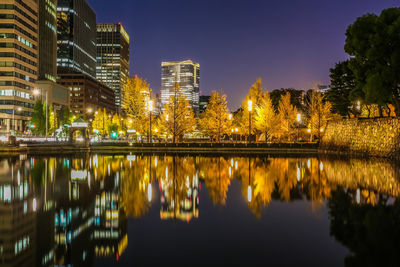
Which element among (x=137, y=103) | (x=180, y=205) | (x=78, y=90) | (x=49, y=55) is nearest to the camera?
(x=180, y=205)

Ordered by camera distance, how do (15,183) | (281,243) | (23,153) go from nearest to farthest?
(281,243)
(15,183)
(23,153)

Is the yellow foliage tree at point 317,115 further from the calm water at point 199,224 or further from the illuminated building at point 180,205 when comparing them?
the illuminated building at point 180,205

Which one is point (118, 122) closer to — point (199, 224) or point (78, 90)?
point (78, 90)

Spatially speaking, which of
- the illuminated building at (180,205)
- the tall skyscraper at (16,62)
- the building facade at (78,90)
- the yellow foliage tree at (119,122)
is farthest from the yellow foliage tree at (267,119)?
the building facade at (78,90)

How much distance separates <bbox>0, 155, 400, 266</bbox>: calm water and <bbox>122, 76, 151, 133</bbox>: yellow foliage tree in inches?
1470

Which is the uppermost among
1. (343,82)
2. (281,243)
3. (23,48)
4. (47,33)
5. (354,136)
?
(47,33)

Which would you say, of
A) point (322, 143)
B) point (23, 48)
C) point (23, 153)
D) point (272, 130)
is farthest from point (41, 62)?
point (322, 143)

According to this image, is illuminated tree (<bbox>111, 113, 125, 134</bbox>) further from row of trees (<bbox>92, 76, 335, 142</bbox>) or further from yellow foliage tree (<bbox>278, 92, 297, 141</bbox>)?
yellow foliage tree (<bbox>278, 92, 297, 141</bbox>)

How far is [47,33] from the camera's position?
397 ft

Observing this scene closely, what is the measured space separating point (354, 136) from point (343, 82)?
8560 millimetres

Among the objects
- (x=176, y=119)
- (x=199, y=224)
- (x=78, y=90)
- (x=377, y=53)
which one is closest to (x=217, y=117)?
(x=176, y=119)

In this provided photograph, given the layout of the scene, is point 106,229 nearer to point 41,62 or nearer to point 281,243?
point 281,243

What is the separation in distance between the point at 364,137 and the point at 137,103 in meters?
34.5

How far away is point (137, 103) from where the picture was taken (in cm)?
5094
